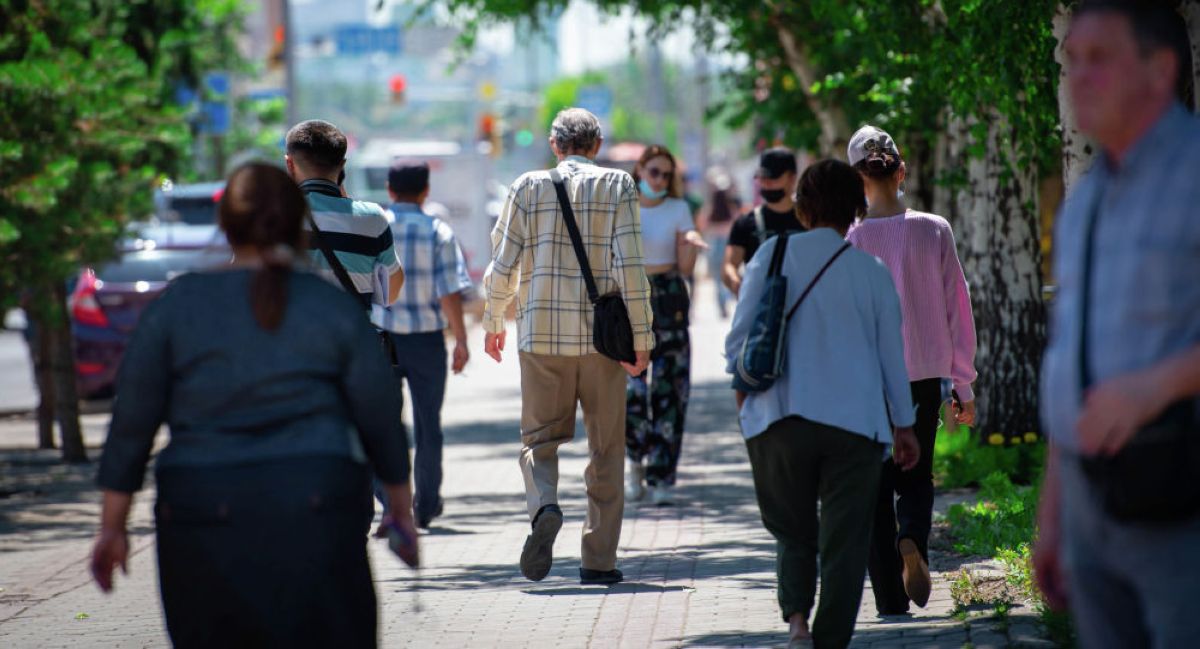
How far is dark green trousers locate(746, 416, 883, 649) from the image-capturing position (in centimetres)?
550

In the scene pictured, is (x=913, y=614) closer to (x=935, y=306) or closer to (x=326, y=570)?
(x=935, y=306)

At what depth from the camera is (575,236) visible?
782 centimetres

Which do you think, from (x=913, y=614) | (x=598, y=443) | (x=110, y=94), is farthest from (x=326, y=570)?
(x=110, y=94)

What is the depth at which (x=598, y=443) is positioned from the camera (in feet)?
26.1

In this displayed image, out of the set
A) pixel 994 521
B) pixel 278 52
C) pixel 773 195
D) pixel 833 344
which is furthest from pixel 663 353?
pixel 278 52

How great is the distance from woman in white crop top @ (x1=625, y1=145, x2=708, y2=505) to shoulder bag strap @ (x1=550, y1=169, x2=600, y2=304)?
2855mm

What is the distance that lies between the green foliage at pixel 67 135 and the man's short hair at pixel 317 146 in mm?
4625

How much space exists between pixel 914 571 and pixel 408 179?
4214mm

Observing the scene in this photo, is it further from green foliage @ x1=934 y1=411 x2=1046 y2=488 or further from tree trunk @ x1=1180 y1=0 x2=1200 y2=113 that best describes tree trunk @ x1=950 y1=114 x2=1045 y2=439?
tree trunk @ x1=1180 y1=0 x2=1200 y2=113

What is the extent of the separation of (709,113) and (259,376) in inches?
608

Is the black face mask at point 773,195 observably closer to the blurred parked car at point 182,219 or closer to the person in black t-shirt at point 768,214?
the person in black t-shirt at point 768,214

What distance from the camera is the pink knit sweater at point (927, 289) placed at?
22.1ft

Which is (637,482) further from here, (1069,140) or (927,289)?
(927,289)

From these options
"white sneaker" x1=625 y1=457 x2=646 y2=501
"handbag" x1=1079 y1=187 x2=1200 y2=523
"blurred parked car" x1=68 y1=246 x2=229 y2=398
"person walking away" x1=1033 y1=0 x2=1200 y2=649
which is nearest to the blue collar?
"person walking away" x1=1033 y1=0 x2=1200 y2=649
